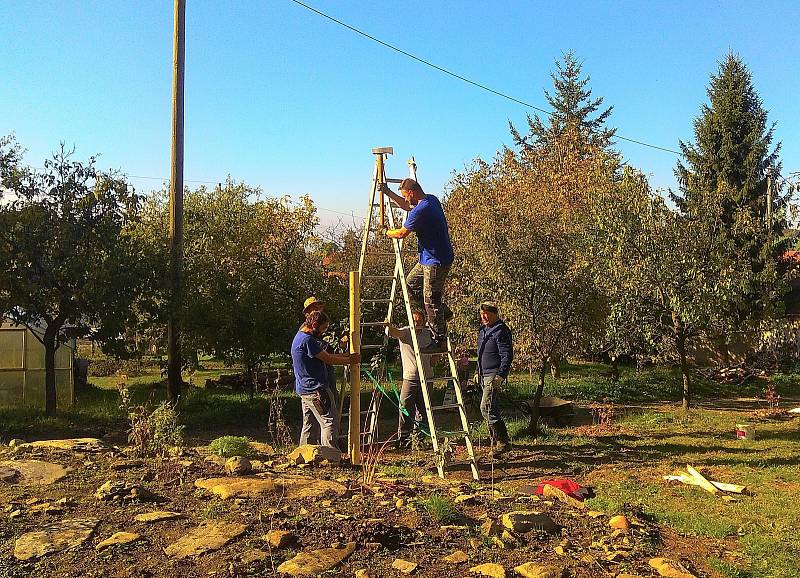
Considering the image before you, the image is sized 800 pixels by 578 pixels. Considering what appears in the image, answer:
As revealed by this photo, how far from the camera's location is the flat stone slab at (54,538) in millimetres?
4625

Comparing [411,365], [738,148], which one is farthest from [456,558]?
[738,148]

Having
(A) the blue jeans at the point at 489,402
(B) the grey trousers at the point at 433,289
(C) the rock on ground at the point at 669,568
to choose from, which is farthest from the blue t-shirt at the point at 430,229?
(C) the rock on ground at the point at 669,568

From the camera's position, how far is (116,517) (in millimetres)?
5324

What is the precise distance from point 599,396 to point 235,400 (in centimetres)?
840

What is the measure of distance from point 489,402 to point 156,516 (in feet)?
16.3

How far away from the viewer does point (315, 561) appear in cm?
440

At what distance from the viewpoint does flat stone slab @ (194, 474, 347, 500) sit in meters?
5.88

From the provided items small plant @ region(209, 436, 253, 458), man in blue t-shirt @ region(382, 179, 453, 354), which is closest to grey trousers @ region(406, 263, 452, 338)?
man in blue t-shirt @ region(382, 179, 453, 354)

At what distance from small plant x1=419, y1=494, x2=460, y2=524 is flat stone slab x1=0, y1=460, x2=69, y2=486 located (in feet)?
12.3

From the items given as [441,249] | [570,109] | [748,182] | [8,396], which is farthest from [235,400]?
[570,109]

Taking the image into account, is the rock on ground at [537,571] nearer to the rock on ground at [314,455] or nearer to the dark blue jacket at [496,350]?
the rock on ground at [314,455]

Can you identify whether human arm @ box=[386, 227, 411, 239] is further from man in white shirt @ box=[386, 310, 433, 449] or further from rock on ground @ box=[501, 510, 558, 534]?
rock on ground @ box=[501, 510, 558, 534]

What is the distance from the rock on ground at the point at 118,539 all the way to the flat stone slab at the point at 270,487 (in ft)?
3.34

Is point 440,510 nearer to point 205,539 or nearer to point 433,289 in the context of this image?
point 205,539
